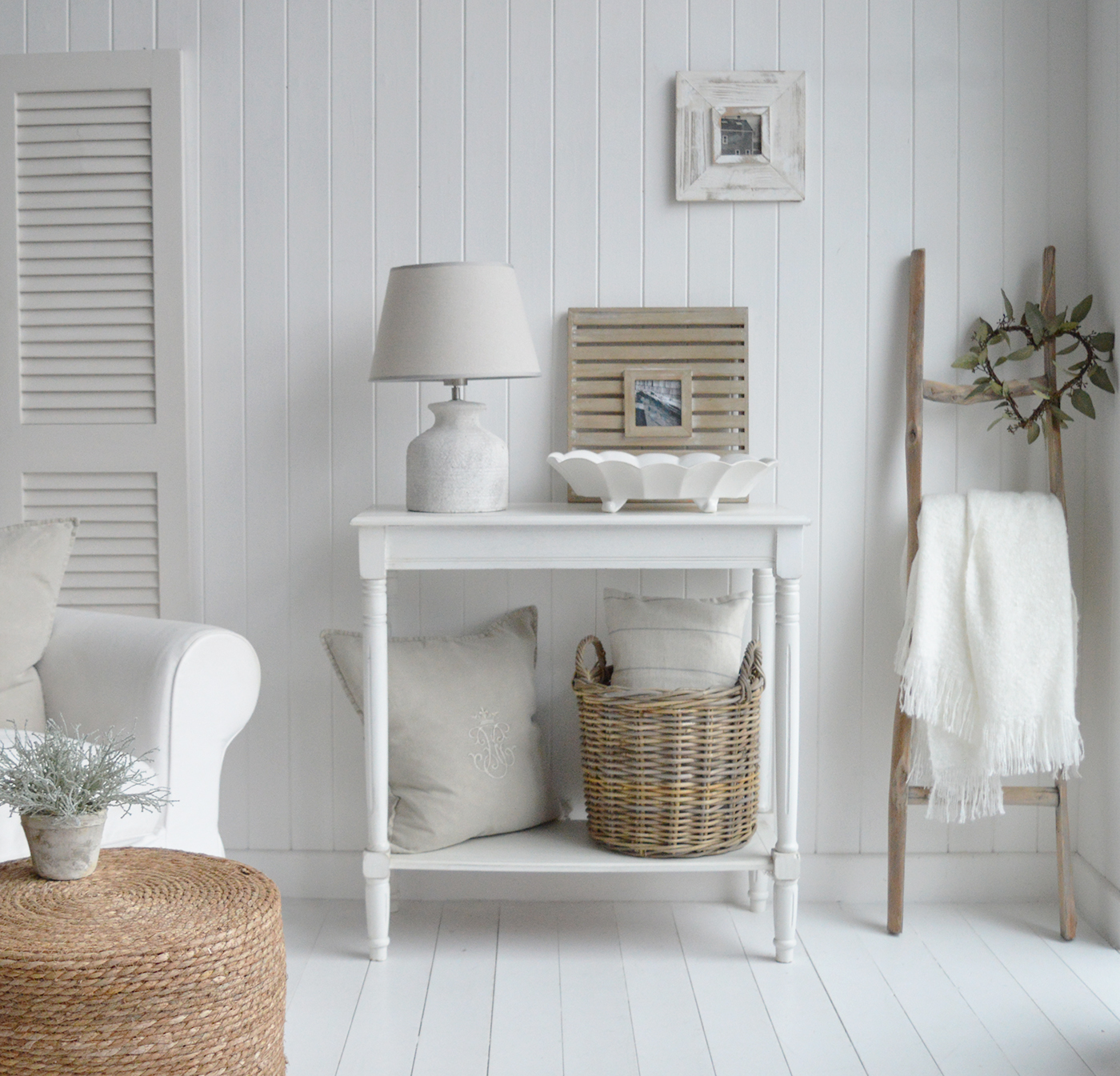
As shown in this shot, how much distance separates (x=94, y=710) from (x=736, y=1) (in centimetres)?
197

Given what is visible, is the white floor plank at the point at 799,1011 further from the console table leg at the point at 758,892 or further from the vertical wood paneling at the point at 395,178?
the vertical wood paneling at the point at 395,178

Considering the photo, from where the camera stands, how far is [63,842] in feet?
4.64

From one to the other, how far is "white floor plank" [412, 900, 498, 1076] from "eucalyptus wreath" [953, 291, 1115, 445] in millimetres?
1521

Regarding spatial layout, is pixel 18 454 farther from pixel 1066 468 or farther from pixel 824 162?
pixel 1066 468

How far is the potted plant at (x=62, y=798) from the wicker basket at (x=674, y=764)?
100cm

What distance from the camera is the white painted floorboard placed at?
184cm

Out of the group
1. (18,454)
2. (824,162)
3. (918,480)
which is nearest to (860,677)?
(918,480)

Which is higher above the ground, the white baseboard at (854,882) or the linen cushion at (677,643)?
the linen cushion at (677,643)

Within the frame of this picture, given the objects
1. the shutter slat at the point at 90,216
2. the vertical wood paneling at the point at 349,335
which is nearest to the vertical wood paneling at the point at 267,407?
the vertical wood paneling at the point at 349,335

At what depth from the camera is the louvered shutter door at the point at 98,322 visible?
8.14 ft

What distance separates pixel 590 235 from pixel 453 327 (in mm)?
502

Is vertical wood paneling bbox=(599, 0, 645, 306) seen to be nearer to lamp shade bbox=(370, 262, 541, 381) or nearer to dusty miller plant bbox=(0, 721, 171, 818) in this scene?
lamp shade bbox=(370, 262, 541, 381)

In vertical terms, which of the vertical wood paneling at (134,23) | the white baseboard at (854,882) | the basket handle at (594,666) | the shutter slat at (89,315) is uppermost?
the vertical wood paneling at (134,23)

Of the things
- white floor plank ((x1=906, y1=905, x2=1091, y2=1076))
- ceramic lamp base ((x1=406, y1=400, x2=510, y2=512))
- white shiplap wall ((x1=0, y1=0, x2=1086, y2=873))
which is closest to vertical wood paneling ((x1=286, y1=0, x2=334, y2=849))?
white shiplap wall ((x1=0, y1=0, x2=1086, y2=873))
